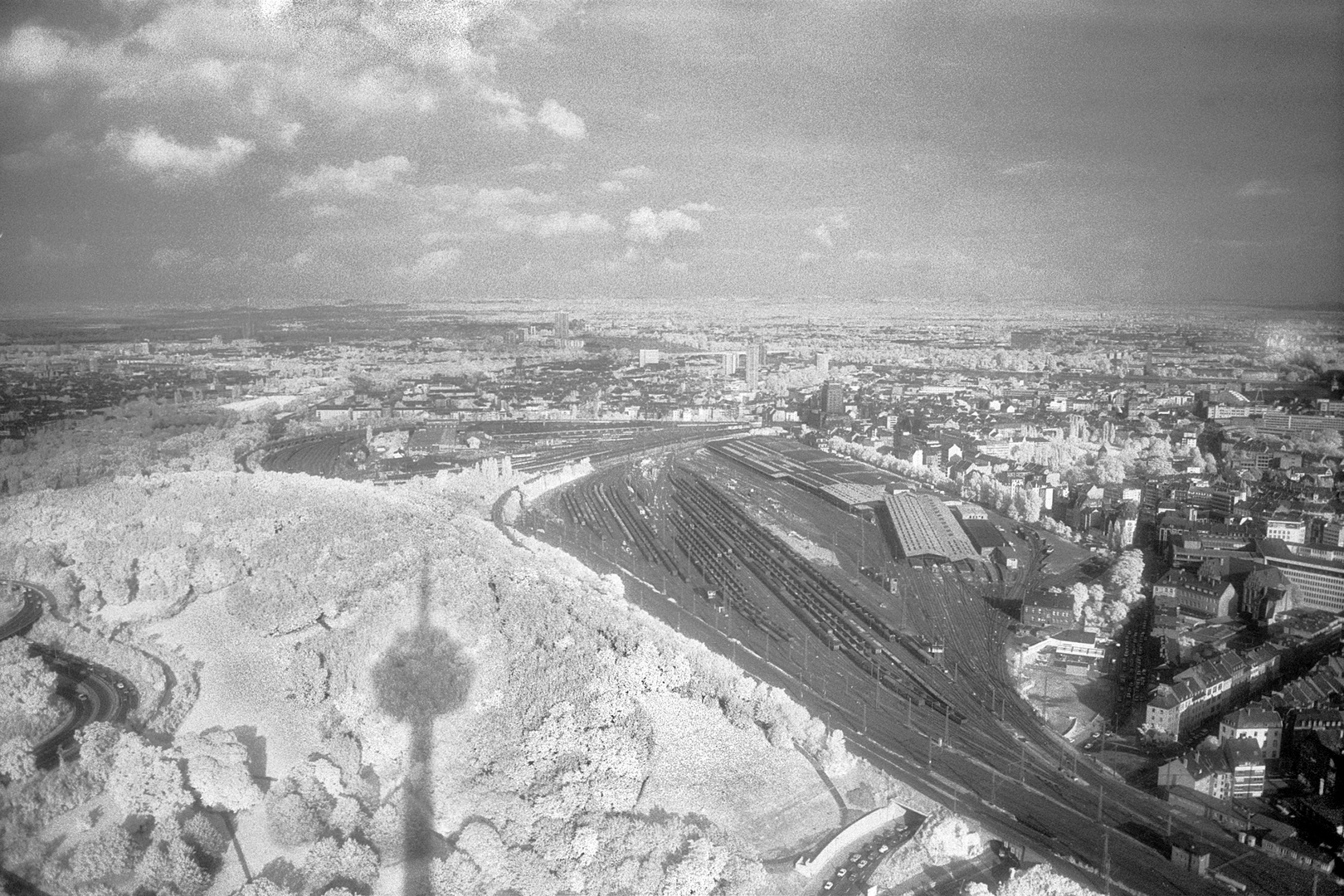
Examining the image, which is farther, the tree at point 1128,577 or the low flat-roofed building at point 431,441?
the low flat-roofed building at point 431,441

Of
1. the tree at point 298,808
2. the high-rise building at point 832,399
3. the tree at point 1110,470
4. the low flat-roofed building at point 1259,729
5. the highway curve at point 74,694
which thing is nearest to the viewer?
the tree at point 298,808

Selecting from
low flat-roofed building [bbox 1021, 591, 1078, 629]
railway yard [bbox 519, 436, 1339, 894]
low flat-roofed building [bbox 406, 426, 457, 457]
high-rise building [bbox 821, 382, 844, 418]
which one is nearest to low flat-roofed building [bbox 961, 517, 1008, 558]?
railway yard [bbox 519, 436, 1339, 894]

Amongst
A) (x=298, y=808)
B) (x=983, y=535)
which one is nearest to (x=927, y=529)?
(x=983, y=535)

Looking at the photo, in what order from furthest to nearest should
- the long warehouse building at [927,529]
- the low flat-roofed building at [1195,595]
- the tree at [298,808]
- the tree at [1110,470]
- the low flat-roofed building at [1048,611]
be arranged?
the tree at [1110,470], the long warehouse building at [927,529], the low flat-roofed building at [1195,595], the low flat-roofed building at [1048,611], the tree at [298,808]

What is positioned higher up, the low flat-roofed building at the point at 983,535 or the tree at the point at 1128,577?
the low flat-roofed building at the point at 983,535

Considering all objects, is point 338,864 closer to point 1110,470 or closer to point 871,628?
point 871,628

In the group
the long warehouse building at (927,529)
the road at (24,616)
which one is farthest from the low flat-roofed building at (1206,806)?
the road at (24,616)

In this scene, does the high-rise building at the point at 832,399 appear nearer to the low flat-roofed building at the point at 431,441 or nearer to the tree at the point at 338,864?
the low flat-roofed building at the point at 431,441
